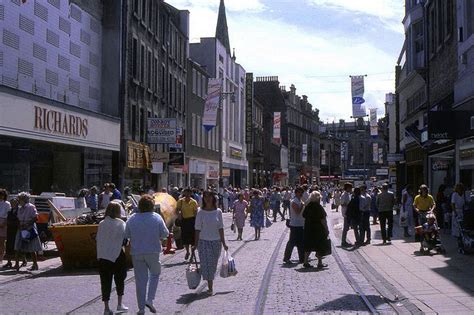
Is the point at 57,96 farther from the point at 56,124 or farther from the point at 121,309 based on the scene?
the point at 121,309

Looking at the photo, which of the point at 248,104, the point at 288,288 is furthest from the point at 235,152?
the point at 288,288

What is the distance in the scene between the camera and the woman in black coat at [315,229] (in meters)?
14.4

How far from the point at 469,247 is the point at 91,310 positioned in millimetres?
9559

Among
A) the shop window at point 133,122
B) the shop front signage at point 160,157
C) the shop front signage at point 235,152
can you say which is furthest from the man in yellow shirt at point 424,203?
the shop front signage at point 235,152

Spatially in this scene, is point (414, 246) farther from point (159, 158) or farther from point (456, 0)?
point (159, 158)

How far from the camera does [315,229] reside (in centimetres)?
1449

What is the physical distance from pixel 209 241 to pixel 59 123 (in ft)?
51.6

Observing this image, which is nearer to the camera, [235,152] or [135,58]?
[135,58]

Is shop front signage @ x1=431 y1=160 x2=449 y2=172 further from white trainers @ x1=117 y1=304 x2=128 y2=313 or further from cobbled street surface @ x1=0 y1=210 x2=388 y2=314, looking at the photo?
white trainers @ x1=117 y1=304 x2=128 y2=313

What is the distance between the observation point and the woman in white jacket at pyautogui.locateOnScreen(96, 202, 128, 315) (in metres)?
9.23

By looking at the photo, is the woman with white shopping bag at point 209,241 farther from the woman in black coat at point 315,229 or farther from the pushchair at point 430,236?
the pushchair at point 430,236

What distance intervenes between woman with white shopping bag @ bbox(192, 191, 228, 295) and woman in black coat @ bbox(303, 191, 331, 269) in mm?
3782

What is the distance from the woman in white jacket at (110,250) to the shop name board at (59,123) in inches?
585

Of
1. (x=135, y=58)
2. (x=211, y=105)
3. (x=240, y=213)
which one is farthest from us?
(x=211, y=105)
